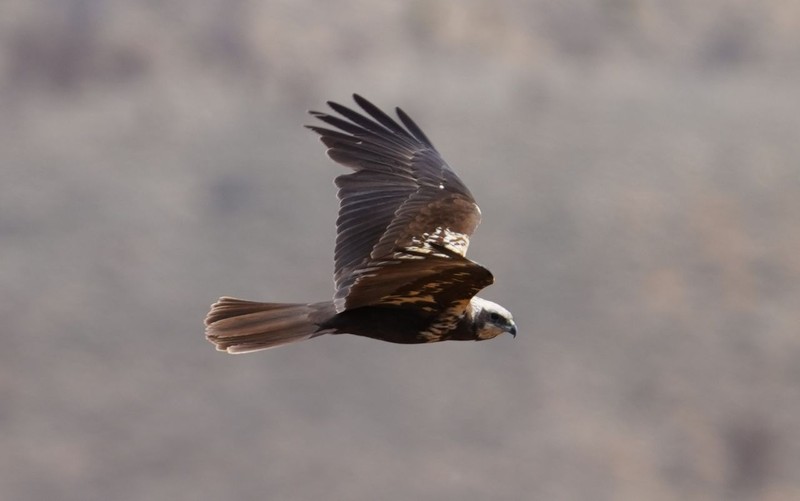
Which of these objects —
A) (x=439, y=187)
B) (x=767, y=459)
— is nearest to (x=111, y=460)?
(x=767, y=459)

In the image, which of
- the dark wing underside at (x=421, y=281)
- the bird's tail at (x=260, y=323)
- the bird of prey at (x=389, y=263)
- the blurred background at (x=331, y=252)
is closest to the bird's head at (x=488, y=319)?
the bird of prey at (x=389, y=263)

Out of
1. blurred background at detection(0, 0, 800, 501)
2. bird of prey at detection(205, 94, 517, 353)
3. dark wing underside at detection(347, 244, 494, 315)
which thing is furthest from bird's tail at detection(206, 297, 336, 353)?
blurred background at detection(0, 0, 800, 501)

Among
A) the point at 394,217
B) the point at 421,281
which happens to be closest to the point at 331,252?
the point at 394,217

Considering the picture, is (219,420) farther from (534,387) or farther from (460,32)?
(460,32)

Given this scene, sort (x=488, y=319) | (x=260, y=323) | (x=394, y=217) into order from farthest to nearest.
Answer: (x=394, y=217)
(x=260, y=323)
(x=488, y=319)

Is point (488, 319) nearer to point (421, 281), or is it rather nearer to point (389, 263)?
point (421, 281)

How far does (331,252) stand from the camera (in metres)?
29.6

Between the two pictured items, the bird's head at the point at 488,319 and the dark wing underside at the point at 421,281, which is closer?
the dark wing underside at the point at 421,281

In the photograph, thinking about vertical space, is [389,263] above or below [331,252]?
below

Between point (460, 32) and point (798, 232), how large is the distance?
10.7 meters

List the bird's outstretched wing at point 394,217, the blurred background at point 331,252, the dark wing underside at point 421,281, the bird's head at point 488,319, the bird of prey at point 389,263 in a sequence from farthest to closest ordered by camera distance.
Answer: the blurred background at point 331,252 < the bird's head at point 488,319 < the bird of prey at point 389,263 < the bird's outstretched wing at point 394,217 < the dark wing underside at point 421,281

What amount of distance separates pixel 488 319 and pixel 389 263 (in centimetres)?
140

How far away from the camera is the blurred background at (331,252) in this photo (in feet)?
92.3

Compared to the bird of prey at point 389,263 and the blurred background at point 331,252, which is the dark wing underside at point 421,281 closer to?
the bird of prey at point 389,263
